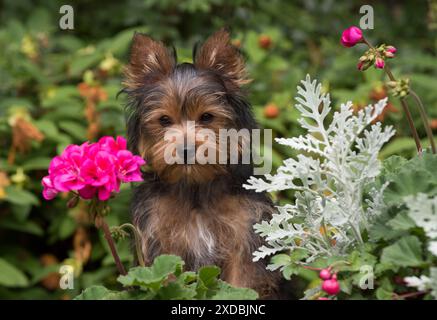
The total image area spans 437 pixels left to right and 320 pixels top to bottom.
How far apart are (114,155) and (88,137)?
3.32 m

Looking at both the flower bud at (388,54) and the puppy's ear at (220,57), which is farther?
the puppy's ear at (220,57)

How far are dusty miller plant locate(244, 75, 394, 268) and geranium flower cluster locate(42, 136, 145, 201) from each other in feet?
1.74

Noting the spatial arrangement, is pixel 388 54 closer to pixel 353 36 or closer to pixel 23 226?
pixel 353 36

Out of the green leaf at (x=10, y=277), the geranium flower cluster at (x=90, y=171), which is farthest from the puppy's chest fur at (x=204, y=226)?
the green leaf at (x=10, y=277)

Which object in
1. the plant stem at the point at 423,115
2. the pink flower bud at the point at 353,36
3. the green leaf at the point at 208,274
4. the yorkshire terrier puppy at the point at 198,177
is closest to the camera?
the green leaf at the point at 208,274

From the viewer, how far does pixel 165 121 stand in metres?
3.92

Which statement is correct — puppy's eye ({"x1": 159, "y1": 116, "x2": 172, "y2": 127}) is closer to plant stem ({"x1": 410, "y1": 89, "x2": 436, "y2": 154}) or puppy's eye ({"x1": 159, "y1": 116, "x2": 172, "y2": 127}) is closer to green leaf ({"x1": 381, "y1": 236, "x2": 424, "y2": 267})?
plant stem ({"x1": 410, "y1": 89, "x2": 436, "y2": 154})

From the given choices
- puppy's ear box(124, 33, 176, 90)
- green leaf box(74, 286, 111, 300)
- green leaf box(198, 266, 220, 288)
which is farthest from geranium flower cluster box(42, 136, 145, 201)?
puppy's ear box(124, 33, 176, 90)

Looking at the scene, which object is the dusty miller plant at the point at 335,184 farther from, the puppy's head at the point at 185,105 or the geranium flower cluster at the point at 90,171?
the puppy's head at the point at 185,105

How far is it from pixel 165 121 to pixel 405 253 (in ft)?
5.40

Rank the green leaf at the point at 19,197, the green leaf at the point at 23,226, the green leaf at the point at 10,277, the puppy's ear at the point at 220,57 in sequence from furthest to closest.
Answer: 1. the green leaf at the point at 23,226
2. the green leaf at the point at 19,197
3. the green leaf at the point at 10,277
4. the puppy's ear at the point at 220,57

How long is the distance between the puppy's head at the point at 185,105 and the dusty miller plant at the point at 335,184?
0.70m

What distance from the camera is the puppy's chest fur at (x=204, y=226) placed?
13.0 ft
